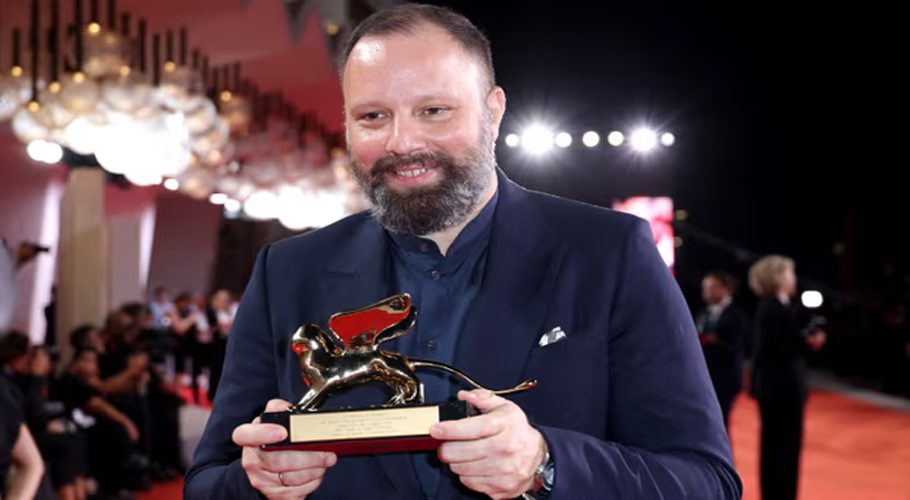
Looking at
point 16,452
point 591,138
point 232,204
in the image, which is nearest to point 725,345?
point 16,452

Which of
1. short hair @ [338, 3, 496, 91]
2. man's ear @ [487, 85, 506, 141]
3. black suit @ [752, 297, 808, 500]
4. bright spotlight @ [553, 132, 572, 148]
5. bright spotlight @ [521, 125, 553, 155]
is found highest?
bright spotlight @ [553, 132, 572, 148]

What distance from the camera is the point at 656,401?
1.44 metres

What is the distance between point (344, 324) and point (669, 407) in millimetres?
484

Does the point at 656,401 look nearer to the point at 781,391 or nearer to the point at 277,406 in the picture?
the point at 277,406

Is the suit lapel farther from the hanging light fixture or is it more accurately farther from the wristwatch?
the hanging light fixture

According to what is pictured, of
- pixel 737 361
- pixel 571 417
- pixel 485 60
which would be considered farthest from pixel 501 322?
pixel 737 361

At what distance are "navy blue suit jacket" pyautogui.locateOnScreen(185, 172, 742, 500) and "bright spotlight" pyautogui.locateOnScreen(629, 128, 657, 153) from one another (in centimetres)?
1217

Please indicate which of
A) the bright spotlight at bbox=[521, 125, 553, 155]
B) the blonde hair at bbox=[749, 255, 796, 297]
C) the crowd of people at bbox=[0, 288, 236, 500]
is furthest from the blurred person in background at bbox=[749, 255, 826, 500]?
the bright spotlight at bbox=[521, 125, 553, 155]

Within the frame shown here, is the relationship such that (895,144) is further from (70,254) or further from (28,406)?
(28,406)

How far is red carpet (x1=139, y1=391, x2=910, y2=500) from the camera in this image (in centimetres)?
752

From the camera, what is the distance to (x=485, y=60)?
1.54 meters

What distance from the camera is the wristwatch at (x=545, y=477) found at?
1.24 metres

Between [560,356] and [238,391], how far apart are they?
1.73ft

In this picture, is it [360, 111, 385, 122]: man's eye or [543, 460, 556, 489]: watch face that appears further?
[360, 111, 385, 122]: man's eye
